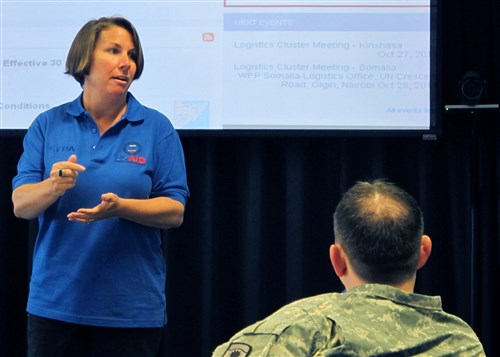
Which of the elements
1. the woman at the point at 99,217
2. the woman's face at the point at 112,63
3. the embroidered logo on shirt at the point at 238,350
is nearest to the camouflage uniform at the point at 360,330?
the embroidered logo on shirt at the point at 238,350

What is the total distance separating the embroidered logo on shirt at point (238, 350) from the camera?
1.19 m

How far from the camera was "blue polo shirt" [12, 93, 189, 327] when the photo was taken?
7.68 feet

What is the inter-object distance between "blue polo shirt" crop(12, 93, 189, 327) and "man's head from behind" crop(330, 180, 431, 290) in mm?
1066

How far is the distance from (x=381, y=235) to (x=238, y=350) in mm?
318

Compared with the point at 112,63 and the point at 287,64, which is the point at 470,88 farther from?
the point at 112,63

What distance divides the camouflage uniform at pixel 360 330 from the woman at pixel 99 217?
1.05 metres

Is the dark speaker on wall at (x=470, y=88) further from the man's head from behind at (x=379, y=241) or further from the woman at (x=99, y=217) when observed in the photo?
the man's head from behind at (x=379, y=241)

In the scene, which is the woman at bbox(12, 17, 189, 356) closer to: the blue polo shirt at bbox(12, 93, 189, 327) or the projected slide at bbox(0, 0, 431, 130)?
the blue polo shirt at bbox(12, 93, 189, 327)

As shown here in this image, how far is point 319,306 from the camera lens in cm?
127

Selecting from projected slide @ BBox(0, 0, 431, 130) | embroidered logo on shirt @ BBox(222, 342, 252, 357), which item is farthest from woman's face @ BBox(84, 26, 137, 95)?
embroidered logo on shirt @ BBox(222, 342, 252, 357)

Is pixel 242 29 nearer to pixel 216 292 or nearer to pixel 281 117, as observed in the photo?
pixel 281 117

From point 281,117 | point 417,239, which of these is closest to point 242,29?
point 281,117

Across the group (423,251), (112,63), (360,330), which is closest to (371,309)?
(360,330)

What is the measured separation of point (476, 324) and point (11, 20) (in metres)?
2.19
